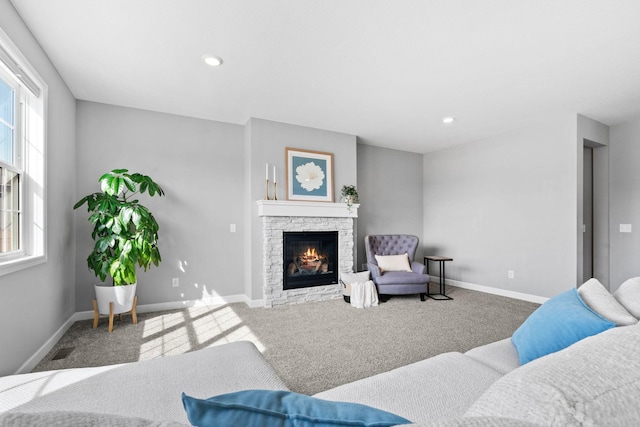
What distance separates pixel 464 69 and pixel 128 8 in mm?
2758

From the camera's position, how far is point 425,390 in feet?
3.54

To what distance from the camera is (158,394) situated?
1052 millimetres

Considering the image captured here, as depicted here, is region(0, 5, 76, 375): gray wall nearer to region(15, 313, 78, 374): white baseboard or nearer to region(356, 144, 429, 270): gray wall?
region(15, 313, 78, 374): white baseboard

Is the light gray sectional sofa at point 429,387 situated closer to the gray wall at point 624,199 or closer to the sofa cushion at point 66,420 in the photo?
the sofa cushion at point 66,420

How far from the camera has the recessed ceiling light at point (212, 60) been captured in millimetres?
2612

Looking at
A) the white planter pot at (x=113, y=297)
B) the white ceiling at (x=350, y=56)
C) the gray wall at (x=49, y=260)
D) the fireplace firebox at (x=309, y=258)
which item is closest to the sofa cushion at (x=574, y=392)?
the white ceiling at (x=350, y=56)

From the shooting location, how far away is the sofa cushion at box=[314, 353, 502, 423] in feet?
3.18

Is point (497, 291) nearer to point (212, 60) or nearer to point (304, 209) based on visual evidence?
point (304, 209)

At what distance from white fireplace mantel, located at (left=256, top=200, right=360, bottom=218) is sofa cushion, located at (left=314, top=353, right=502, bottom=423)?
9.90ft

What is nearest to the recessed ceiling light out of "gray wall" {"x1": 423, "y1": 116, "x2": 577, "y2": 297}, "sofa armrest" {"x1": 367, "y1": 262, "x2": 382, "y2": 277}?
"sofa armrest" {"x1": 367, "y1": 262, "x2": 382, "y2": 277}

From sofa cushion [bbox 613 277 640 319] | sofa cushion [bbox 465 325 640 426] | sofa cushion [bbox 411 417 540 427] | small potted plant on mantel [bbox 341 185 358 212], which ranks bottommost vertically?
sofa cushion [bbox 613 277 640 319]

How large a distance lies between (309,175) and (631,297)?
3.58 metres

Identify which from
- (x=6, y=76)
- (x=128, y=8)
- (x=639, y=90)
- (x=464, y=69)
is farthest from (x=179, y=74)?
(x=639, y=90)

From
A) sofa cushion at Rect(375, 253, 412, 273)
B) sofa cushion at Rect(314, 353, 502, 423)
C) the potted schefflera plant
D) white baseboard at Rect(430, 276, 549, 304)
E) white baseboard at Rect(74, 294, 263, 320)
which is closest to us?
sofa cushion at Rect(314, 353, 502, 423)
